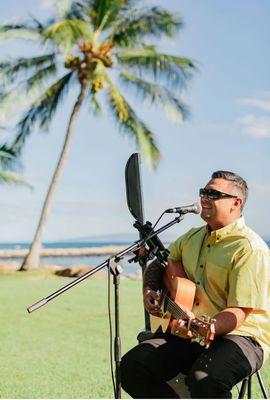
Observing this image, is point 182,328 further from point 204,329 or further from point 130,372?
point 130,372

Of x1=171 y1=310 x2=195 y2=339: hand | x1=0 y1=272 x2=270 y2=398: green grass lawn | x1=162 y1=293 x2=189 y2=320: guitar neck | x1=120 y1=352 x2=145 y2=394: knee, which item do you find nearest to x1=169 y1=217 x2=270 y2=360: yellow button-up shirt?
x1=162 y1=293 x2=189 y2=320: guitar neck

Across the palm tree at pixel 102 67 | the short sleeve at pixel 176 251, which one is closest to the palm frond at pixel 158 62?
the palm tree at pixel 102 67

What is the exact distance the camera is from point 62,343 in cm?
704

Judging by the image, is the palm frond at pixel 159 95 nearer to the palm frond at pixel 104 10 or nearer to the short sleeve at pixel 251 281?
the palm frond at pixel 104 10

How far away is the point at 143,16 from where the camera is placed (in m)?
19.9

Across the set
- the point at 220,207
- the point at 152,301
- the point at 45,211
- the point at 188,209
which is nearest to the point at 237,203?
the point at 220,207

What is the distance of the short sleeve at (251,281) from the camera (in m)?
2.99

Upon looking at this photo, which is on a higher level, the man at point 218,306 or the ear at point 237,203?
the ear at point 237,203

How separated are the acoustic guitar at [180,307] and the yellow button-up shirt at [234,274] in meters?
0.07

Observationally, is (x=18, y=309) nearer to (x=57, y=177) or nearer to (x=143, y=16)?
(x=57, y=177)

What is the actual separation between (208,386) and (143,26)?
17.9m

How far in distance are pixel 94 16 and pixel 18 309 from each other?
12.3 m

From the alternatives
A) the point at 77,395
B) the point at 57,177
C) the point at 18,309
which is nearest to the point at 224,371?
the point at 77,395

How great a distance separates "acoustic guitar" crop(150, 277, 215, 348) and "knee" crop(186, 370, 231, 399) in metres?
0.12
